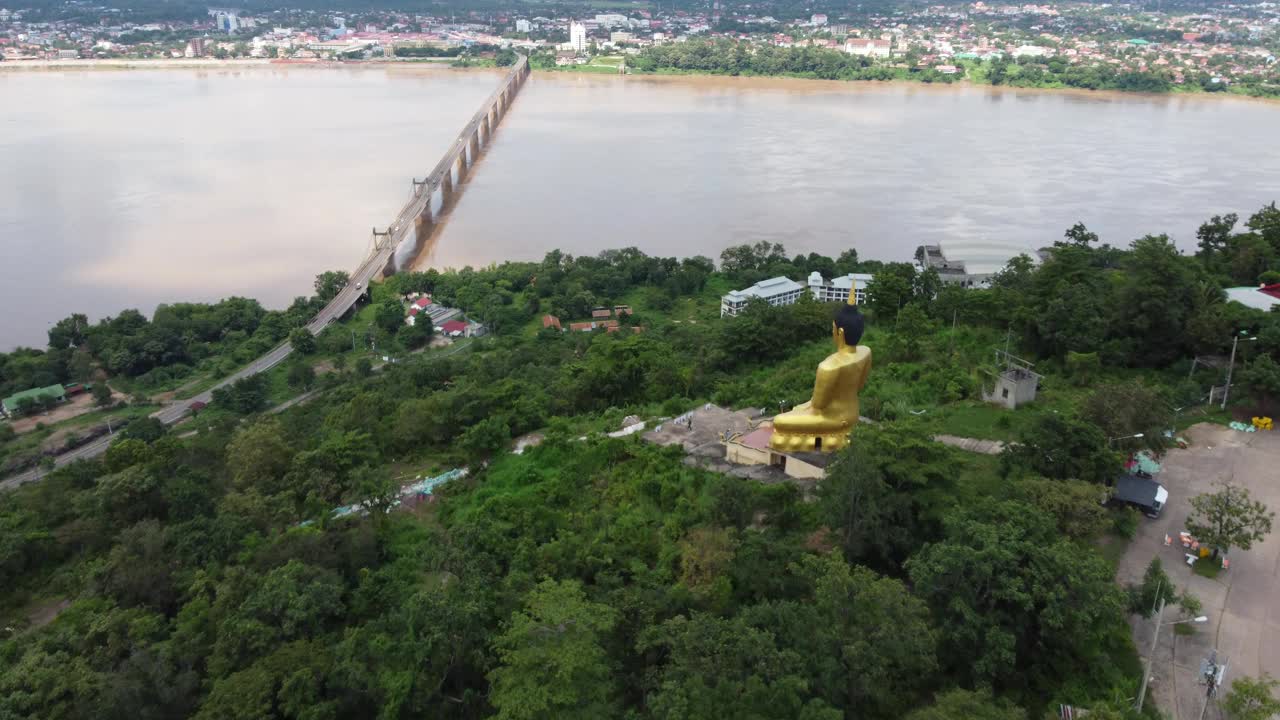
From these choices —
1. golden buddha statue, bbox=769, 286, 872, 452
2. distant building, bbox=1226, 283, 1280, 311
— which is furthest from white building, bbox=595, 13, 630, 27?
golden buddha statue, bbox=769, 286, 872, 452

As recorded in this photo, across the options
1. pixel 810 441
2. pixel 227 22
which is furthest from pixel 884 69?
pixel 227 22

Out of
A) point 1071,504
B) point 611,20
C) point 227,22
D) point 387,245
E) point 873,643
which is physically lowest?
point 387,245

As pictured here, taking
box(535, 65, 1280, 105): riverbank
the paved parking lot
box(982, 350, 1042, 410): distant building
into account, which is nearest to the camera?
the paved parking lot

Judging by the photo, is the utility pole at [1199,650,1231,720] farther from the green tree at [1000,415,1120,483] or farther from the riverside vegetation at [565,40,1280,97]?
the riverside vegetation at [565,40,1280,97]

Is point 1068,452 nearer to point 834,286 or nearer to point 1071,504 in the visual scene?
point 1071,504

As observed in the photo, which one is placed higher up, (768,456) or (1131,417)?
(1131,417)

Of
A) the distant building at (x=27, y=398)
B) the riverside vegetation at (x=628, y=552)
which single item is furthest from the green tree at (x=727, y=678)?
the distant building at (x=27, y=398)
